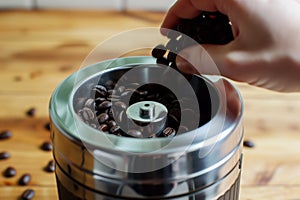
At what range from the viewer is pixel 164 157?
524 millimetres

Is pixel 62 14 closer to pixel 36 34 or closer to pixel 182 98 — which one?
pixel 36 34

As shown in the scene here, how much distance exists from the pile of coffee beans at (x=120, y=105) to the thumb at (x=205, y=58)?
51 millimetres

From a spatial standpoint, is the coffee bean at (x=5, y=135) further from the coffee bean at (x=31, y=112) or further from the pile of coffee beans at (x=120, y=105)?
the pile of coffee beans at (x=120, y=105)

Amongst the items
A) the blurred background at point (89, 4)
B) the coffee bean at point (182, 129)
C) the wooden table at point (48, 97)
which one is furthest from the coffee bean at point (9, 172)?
the blurred background at point (89, 4)

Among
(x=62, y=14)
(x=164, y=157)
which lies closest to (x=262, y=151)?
(x=164, y=157)

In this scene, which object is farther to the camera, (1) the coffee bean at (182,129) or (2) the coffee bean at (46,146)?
(2) the coffee bean at (46,146)

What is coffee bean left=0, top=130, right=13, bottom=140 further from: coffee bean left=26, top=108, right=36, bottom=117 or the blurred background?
the blurred background

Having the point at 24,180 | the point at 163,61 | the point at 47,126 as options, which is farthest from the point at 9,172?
the point at 163,61

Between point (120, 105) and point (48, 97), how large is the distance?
1.54 ft

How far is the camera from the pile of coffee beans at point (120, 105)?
1.97 feet

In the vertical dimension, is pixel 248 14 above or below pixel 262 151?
above

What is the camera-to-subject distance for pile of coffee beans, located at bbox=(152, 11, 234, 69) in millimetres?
623

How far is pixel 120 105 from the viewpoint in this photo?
2.10 ft

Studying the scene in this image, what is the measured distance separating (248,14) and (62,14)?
3.30ft
